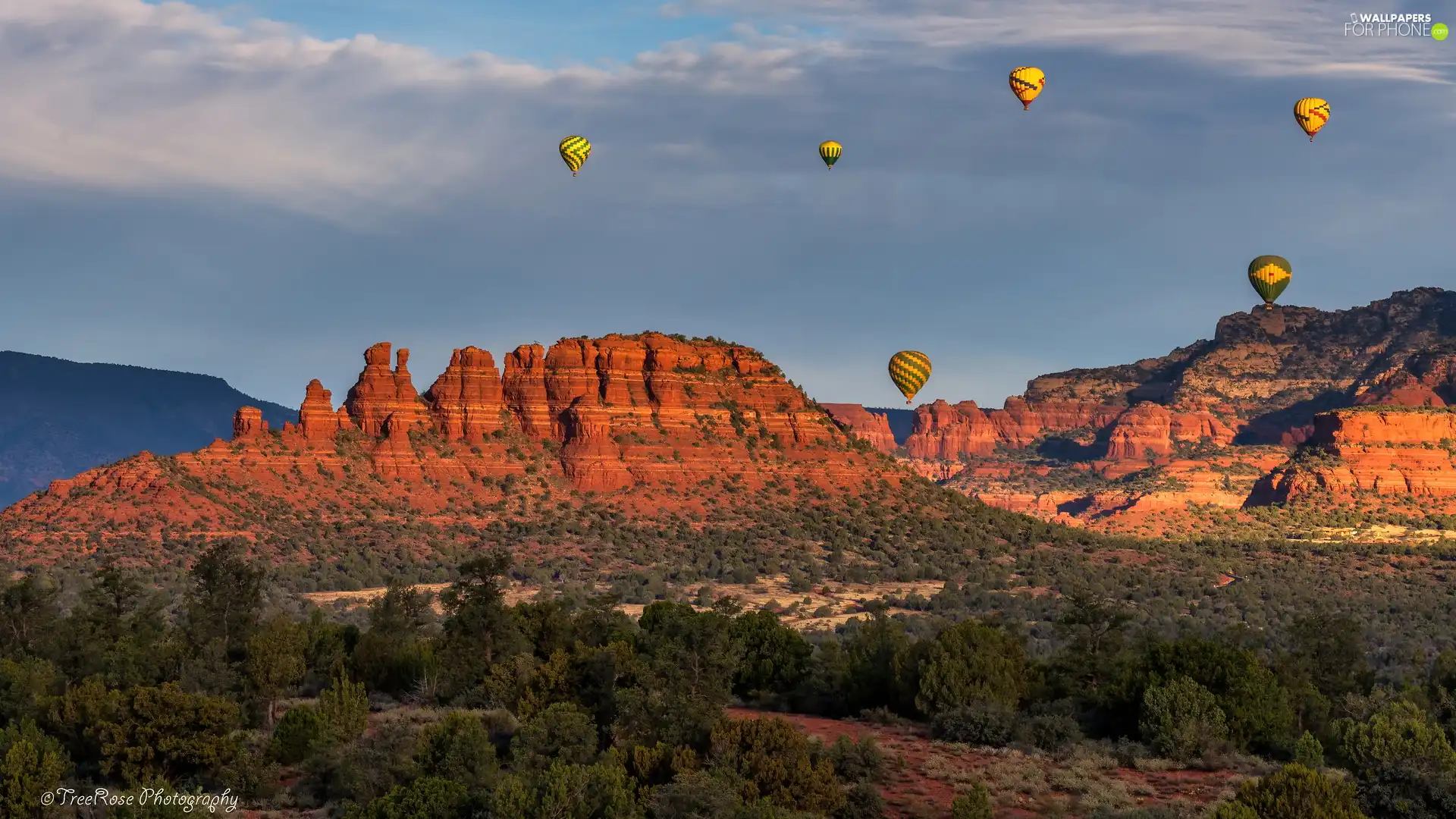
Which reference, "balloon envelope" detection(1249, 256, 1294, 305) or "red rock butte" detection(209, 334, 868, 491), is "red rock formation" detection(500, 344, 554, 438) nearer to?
"red rock butte" detection(209, 334, 868, 491)

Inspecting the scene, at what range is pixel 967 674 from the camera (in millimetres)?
42312

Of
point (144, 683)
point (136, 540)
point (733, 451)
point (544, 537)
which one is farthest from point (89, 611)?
point (733, 451)

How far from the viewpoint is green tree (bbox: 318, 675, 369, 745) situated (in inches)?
1469

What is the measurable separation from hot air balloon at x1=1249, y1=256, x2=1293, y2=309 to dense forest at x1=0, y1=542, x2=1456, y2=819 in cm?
8539

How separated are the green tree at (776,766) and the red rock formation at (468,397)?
84416mm

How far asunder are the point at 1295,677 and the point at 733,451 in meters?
77.0

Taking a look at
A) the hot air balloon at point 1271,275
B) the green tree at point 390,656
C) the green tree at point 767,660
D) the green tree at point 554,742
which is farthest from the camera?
the hot air balloon at point 1271,275

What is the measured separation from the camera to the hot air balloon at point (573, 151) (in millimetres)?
116938

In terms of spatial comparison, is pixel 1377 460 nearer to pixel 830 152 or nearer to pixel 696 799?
pixel 830 152

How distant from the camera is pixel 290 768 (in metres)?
37.6

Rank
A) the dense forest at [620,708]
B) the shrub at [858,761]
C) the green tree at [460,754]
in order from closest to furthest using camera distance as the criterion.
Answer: the dense forest at [620,708]
the green tree at [460,754]
the shrub at [858,761]

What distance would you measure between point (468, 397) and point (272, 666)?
250 ft

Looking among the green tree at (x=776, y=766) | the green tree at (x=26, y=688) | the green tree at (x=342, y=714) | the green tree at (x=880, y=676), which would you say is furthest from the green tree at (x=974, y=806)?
the green tree at (x=26, y=688)

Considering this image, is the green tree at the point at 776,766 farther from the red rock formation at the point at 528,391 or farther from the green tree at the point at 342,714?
the red rock formation at the point at 528,391
